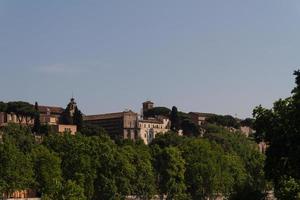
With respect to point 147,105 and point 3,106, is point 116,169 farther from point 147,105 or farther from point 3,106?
point 147,105

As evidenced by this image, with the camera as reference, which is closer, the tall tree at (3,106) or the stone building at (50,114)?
the tall tree at (3,106)

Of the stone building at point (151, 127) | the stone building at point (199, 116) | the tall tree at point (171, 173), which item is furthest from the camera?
the stone building at point (199, 116)

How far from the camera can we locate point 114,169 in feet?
196

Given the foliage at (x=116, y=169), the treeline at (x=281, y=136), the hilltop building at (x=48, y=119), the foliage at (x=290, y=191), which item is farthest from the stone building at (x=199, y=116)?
the foliage at (x=290, y=191)

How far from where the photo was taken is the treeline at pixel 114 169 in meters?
53.3

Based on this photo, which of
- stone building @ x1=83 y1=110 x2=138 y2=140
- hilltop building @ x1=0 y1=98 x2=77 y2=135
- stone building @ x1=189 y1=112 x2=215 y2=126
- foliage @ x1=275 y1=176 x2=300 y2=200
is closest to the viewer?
foliage @ x1=275 y1=176 x2=300 y2=200

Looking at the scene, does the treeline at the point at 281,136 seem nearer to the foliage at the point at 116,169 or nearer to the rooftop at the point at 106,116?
the foliage at the point at 116,169

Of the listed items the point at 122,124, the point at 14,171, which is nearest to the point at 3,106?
the point at 122,124

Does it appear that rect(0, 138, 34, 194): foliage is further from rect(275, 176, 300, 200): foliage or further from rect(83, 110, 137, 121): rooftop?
rect(83, 110, 137, 121): rooftop

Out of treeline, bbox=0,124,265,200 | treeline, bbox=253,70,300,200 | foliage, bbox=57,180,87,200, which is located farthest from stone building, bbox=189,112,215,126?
treeline, bbox=253,70,300,200

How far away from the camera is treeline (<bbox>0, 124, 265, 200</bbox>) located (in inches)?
2098

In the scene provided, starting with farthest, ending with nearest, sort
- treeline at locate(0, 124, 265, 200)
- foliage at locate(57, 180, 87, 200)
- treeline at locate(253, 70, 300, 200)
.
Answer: treeline at locate(0, 124, 265, 200), foliage at locate(57, 180, 87, 200), treeline at locate(253, 70, 300, 200)

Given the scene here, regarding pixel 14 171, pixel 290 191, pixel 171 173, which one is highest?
pixel 14 171

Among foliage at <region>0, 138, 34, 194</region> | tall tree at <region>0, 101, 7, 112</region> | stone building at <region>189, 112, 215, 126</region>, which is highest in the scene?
stone building at <region>189, 112, 215, 126</region>
